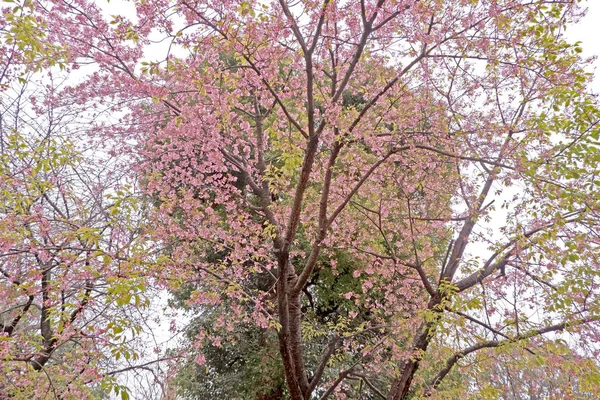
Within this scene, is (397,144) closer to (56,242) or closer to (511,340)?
(511,340)

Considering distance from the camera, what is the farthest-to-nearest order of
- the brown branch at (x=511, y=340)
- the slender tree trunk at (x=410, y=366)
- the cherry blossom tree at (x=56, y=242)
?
the slender tree trunk at (x=410, y=366)
the brown branch at (x=511, y=340)
the cherry blossom tree at (x=56, y=242)

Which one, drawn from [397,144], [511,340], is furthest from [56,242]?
[511,340]

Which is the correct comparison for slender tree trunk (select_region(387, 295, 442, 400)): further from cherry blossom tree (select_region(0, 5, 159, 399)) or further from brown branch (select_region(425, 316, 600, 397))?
cherry blossom tree (select_region(0, 5, 159, 399))

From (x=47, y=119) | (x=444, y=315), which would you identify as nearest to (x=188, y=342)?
(x=47, y=119)

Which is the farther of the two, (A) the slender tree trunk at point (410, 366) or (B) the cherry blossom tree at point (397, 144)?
(A) the slender tree trunk at point (410, 366)

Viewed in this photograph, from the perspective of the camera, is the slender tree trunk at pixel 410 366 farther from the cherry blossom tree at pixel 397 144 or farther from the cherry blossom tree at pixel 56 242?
the cherry blossom tree at pixel 56 242

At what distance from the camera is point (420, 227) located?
761 centimetres

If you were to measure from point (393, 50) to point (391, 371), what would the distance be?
6.01 m

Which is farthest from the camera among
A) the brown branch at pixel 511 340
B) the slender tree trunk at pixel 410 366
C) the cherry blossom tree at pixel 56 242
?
the slender tree trunk at pixel 410 366

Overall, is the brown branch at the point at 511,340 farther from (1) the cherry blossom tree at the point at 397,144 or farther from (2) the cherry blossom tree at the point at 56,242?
(2) the cherry blossom tree at the point at 56,242

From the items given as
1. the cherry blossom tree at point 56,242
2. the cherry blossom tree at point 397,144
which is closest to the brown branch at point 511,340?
the cherry blossom tree at point 397,144

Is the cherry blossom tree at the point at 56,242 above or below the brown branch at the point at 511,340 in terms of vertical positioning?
below

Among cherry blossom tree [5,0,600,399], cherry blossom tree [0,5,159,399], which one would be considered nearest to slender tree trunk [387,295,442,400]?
cherry blossom tree [5,0,600,399]

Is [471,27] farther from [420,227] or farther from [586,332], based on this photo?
[586,332]
